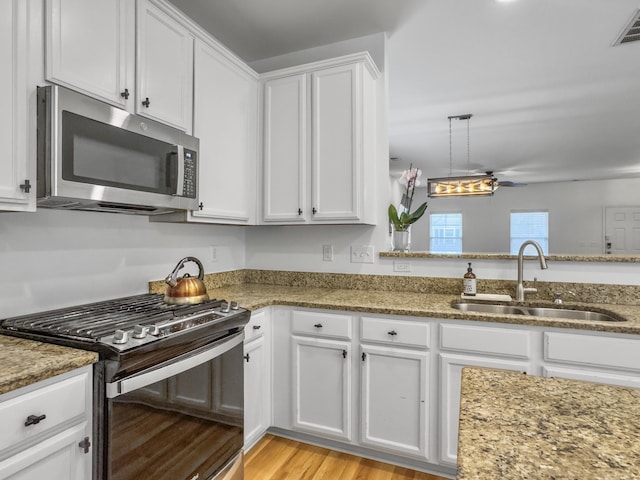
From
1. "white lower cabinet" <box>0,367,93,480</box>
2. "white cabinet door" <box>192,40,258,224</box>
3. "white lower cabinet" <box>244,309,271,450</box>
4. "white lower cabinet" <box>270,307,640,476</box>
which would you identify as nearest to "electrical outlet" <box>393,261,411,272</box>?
"white lower cabinet" <box>270,307,640,476</box>

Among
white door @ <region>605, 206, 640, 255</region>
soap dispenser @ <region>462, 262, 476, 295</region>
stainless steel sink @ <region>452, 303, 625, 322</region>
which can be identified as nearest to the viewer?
stainless steel sink @ <region>452, 303, 625, 322</region>

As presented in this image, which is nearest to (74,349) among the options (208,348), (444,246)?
(208,348)

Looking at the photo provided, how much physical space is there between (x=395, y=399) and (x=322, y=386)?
0.41 m

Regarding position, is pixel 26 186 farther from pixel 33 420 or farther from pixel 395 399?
pixel 395 399

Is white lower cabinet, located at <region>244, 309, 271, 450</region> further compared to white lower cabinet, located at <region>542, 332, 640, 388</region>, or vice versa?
white lower cabinet, located at <region>244, 309, 271, 450</region>

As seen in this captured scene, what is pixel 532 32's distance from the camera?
2.57 m

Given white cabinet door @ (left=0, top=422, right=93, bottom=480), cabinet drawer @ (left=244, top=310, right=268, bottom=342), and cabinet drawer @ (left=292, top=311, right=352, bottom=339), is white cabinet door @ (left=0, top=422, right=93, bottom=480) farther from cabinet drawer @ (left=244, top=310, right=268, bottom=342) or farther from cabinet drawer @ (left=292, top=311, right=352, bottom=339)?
cabinet drawer @ (left=292, top=311, right=352, bottom=339)

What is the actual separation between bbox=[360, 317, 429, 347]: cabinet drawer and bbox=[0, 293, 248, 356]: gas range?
66 cm

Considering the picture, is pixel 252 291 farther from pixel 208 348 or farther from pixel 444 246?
pixel 444 246

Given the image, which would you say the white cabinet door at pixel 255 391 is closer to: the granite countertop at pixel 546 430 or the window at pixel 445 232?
the granite countertop at pixel 546 430

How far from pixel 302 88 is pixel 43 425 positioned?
2.15 metres

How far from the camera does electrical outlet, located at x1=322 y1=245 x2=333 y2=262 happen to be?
2752 mm

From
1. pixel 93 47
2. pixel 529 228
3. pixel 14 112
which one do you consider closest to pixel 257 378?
pixel 14 112

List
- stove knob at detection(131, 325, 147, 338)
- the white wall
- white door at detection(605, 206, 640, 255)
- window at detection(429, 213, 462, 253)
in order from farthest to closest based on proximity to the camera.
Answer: window at detection(429, 213, 462, 253) → white door at detection(605, 206, 640, 255) → the white wall → stove knob at detection(131, 325, 147, 338)
